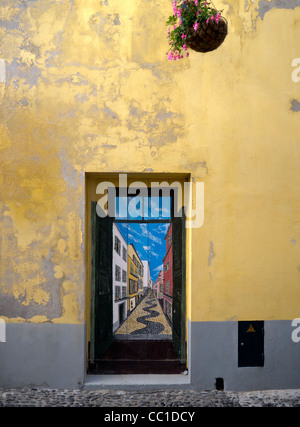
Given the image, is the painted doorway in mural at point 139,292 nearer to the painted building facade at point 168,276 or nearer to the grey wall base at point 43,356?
the painted building facade at point 168,276

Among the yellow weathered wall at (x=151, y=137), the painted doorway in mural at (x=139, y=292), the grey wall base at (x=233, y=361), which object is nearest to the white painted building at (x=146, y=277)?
the painted doorway in mural at (x=139, y=292)

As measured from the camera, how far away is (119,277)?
6.03 metres

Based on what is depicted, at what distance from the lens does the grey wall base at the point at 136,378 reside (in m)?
4.74

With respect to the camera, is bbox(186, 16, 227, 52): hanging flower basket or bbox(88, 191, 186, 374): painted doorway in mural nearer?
bbox(186, 16, 227, 52): hanging flower basket

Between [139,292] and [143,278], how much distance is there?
0.37 metres

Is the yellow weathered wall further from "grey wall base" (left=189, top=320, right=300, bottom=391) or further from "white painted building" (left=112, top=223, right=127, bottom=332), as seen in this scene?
"white painted building" (left=112, top=223, right=127, bottom=332)

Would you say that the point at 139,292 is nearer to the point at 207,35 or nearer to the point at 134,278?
the point at 134,278

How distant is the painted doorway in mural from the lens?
520cm

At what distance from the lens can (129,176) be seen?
5.16 meters

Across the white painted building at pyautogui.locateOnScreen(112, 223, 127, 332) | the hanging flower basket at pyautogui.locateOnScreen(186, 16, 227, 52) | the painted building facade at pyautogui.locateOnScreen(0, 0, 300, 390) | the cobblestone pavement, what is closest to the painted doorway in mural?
the white painted building at pyautogui.locateOnScreen(112, 223, 127, 332)

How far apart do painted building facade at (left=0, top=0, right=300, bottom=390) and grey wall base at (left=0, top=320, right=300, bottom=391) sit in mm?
18

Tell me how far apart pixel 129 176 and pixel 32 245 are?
1.56 m

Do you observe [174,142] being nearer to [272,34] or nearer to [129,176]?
[129,176]

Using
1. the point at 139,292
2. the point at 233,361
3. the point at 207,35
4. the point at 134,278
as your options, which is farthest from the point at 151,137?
the point at 233,361
